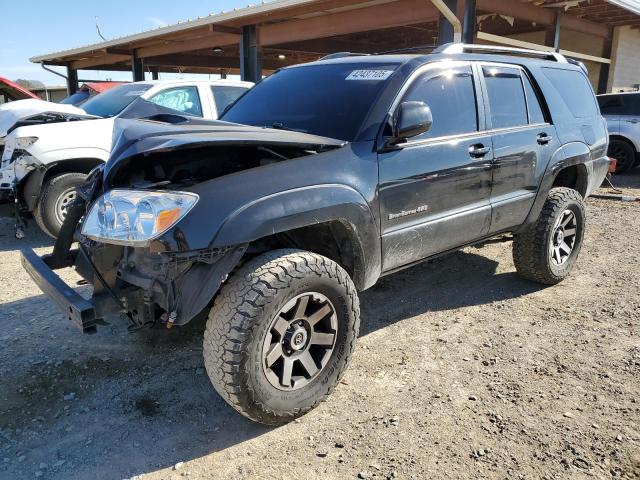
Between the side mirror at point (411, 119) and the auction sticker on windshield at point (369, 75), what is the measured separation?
1.46ft

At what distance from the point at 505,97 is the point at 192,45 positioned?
47.9 ft

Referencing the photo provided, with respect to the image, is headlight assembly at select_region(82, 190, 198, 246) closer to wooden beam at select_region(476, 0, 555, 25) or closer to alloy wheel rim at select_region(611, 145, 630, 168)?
wooden beam at select_region(476, 0, 555, 25)

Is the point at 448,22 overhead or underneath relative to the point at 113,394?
overhead

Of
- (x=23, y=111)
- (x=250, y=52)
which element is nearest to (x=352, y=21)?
(x=250, y=52)

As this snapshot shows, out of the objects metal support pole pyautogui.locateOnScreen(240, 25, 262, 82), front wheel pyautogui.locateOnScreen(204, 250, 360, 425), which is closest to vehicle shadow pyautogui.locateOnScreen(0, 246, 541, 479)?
front wheel pyautogui.locateOnScreen(204, 250, 360, 425)

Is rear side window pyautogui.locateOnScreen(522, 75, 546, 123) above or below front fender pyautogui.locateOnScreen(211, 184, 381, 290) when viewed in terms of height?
above

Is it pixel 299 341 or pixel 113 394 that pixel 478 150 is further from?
pixel 113 394

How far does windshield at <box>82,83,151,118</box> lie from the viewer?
6.91m

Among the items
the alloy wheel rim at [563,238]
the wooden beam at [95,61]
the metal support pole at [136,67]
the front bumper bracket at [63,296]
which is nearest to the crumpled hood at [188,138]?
the front bumper bracket at [63,296]

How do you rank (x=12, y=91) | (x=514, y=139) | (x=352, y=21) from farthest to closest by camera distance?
1. (x=352, y=21)
2. (x=12, y=91)
3. (x=514, y=139)

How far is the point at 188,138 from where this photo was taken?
2.52 meters

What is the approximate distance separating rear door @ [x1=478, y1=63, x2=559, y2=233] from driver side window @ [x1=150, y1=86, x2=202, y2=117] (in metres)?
4.11

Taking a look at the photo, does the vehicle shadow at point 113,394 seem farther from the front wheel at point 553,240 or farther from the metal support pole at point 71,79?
the metal support pole at point 71,79

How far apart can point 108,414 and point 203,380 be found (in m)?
0.57
